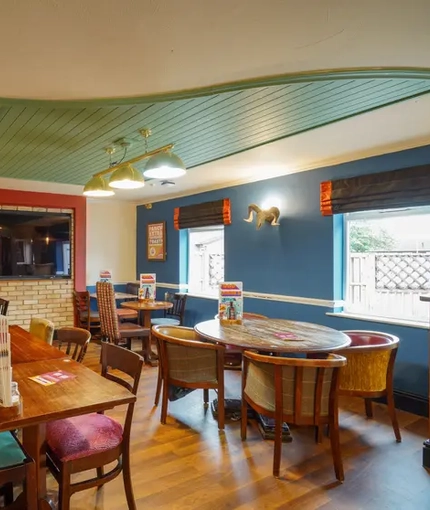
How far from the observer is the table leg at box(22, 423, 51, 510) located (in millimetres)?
1598

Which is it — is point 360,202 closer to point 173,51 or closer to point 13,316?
point 173,51

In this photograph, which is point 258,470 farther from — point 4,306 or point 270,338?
point 4,306

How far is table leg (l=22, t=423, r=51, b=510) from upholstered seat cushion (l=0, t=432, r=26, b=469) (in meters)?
0.04

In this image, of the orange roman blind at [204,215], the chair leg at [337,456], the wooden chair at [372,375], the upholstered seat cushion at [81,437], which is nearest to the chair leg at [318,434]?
the wooden chair at [372,375]

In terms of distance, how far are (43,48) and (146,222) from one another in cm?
525

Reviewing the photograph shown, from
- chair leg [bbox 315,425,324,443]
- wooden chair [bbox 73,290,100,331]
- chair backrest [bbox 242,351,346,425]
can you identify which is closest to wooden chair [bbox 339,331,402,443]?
chair leg [bbox 315,425,324,443]

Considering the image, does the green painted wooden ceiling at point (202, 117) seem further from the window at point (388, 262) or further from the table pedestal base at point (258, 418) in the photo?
the table pedestal base at point (258, 418)

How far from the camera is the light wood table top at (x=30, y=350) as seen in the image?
226 cm

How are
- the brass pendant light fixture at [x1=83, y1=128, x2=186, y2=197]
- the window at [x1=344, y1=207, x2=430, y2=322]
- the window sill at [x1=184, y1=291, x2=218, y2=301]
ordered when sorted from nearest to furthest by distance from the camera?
the brass pendant light fixture at [x1=83, y1=128, x2=186, y2=197]
the window at [x1=344, y1=207, x2=430, y2=322]
the window sill at [x1=184, y1=291, x2=218, y2=301]

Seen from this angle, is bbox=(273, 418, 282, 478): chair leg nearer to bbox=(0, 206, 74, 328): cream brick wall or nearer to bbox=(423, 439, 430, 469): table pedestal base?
bbox=(423, 439, 430, 469): table pedestal base

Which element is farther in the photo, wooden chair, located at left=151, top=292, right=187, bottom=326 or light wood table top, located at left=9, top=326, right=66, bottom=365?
wooden chair, located at left=151, top=292, right=187, bottom=326

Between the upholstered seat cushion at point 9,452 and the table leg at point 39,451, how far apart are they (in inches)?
1.5

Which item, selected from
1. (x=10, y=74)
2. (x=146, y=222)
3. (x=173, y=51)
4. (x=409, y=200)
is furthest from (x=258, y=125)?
(x=146, y=222)

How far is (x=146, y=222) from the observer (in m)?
7.04
